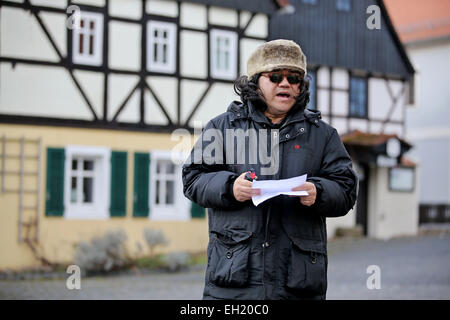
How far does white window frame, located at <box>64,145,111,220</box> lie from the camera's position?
583 inches

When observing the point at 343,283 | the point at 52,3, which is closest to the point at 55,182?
the point at 52,3

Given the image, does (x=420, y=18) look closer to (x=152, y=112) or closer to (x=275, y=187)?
(x=152, y=112)

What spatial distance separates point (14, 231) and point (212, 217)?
1122cm

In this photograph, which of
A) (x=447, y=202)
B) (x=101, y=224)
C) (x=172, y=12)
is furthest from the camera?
(x=447, y=202)

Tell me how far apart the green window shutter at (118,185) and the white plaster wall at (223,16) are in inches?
137

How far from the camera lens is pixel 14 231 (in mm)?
14086

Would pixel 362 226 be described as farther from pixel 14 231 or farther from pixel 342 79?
pixel 14 231

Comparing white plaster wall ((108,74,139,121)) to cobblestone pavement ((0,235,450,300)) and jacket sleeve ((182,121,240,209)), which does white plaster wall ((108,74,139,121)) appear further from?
jacket sleeve ((182,121,240,209))

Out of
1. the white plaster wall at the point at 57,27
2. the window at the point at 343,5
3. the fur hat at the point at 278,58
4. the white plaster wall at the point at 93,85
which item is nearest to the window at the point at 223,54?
the white plaster wall at the point at 93,85

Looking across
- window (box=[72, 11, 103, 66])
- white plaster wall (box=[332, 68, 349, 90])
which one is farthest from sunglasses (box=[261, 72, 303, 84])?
white plaster wall (box=[332, 68, 349, 90])

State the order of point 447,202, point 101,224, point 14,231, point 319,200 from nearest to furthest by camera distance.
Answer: point 319,200 → point 14,231 → point 101,224 → point 447,202

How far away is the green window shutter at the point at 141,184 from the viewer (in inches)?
611
